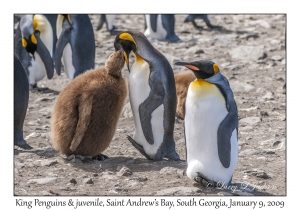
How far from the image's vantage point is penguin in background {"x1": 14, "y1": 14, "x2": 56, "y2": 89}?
7.03 meters

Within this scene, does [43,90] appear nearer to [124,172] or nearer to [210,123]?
[124,172]

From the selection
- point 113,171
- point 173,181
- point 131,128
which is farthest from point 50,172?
point 131,128

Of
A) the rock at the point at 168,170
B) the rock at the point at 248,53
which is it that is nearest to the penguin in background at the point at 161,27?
the rock at the point at 248,53

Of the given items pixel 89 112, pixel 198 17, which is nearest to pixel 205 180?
pixel 89 112

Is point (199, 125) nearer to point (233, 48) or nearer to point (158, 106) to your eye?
point (158, 106)

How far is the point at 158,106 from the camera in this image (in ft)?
15.6

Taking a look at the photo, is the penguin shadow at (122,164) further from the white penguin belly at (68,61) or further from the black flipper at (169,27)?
the black flipper at (169,27)

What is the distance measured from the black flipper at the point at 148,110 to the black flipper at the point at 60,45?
2.61m

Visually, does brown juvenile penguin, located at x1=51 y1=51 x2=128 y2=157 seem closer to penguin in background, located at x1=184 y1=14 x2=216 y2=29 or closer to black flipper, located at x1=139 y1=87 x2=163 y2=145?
black flipper, located at x1=139 y1=87 x2=163 y2=145

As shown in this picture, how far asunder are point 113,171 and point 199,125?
Result: 0.72 m

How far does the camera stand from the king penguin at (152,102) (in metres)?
4.75

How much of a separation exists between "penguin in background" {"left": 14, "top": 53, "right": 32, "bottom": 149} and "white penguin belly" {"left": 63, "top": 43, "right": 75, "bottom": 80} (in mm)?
1934

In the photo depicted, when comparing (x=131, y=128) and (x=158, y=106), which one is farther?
(x=131, y=128)
